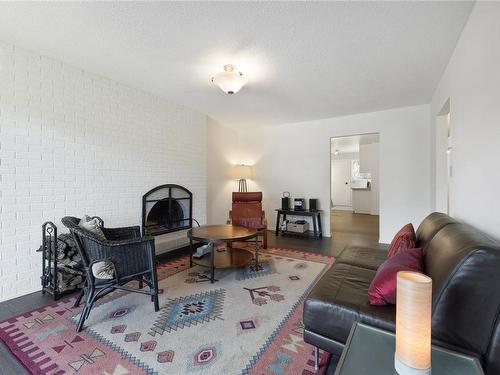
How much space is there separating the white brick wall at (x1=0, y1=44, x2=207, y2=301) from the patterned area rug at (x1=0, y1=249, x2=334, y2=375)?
870mm

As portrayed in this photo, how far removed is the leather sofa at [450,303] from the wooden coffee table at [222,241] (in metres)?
1.32

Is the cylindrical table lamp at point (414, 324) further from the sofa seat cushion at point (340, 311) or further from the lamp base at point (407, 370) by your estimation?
the sofa seat cushion at point (340, 311)

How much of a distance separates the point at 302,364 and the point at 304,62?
266 cm

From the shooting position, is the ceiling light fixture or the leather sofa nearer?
the leather sofa

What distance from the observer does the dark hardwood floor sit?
4.82 ft

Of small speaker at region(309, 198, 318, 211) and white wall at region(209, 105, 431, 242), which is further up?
white wall at region(209, 105, 431, 242)

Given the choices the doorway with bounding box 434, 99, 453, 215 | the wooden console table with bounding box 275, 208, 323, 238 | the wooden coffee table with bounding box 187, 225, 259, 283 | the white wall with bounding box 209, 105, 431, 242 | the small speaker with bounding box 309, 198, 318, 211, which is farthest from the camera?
the small speaker with bounding box 309, 198, 318, 211

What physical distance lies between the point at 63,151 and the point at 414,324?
3.26m

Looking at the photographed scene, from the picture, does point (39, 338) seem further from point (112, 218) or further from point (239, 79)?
point (239, 79)

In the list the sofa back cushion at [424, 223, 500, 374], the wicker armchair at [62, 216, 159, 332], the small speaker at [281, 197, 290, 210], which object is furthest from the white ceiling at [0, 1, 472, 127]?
the small speaker at [281, 197, 290, 210]

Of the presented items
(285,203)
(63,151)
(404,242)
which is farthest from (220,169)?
(404,242)

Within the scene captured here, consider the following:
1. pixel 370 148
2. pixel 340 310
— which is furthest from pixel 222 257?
pixel 370 148

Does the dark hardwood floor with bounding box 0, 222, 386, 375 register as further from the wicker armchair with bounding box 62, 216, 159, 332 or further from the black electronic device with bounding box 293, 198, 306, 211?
the black electronic device with bounding box 293, 198, 306, 211

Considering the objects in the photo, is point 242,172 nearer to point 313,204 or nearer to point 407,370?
point 313,204
